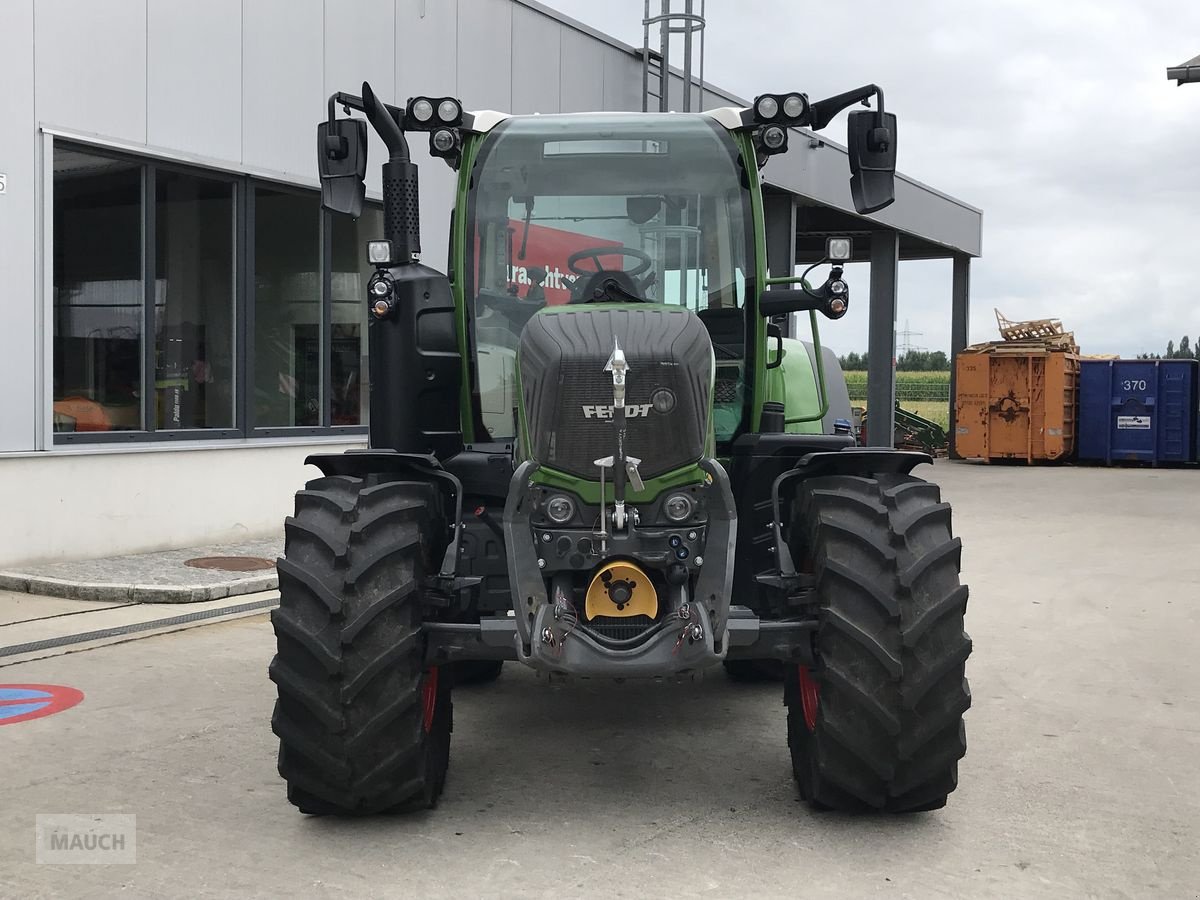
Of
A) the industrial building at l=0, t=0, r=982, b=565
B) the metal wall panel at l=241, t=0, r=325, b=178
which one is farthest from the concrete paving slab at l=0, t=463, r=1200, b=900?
the metal wall panel at l=241, t=0, r=325, b=178

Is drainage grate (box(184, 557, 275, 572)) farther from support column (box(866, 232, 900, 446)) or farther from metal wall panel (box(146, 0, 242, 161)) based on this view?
support column (box(866, 232, 900, 446))

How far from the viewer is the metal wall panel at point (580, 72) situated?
16453mm

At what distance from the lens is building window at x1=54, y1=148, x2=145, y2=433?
10648 mm

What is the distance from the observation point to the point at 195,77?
11680 mm

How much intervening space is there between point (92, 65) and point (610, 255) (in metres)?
7.05

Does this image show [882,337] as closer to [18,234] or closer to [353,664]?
[18,234]

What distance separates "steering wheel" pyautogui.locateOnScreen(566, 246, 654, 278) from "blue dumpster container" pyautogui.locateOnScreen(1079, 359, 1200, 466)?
25.1 meters

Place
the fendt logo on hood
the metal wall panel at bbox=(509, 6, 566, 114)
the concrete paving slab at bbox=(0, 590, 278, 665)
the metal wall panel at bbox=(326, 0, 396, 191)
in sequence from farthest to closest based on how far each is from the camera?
the metal wall panel at bbox=(509, 6, 566, 114) → the metal wall panel at bbox=(326, 0, 396, 191) → the concrete paving slab at bbox=(0, 590, 278, 665) → the fendt logo on hood

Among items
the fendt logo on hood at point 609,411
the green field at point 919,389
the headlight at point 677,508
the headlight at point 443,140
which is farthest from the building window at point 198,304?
the green field at point 919,389

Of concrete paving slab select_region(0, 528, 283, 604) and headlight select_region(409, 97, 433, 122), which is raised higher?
headlight select_region(409, 97, 433, 122)

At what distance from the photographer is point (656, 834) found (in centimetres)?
448

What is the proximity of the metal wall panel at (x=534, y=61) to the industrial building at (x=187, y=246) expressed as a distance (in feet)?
0.15

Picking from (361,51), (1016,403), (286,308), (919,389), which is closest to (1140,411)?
(1016,403)

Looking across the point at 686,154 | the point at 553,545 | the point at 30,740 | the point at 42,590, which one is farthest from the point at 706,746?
the point at 42,590
